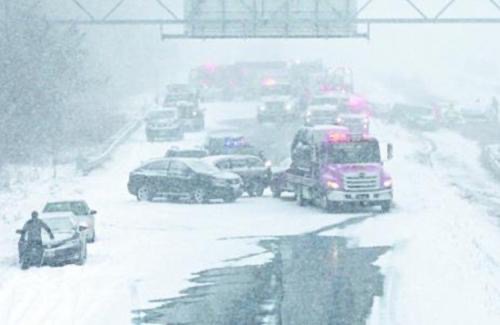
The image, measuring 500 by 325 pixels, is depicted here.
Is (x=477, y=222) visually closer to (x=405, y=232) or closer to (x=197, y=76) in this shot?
(x=405, y=232)

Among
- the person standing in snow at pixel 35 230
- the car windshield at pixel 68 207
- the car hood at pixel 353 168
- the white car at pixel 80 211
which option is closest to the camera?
the person standing in snow at pixel 35 230

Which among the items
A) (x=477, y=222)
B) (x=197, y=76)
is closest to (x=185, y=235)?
(x=477, y=222)

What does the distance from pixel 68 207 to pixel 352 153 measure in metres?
10.3

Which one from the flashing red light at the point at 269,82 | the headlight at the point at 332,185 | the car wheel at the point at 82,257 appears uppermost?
the flashing red light at the point at 269,82

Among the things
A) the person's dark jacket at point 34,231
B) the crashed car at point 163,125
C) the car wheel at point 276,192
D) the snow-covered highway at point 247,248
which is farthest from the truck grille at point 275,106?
the person's dark jacket at point 34,231

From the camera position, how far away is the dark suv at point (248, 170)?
4388 cm

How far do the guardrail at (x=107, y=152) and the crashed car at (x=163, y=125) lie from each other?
1.31 m

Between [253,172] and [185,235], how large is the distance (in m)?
11.7

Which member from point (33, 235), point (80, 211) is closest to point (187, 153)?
point (80, 211)

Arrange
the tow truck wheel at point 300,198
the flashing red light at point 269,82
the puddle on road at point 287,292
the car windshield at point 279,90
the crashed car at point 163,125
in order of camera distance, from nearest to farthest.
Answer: the puddle on road at point 287,292
the tow truck wheel at point 300,198
the crashed car at point 163,125
the car windshield at point 279,90
the flashing red light at point 269,82

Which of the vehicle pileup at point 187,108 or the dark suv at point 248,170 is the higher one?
the vehicle pileup at point 187,108

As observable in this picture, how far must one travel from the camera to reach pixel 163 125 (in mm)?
63812

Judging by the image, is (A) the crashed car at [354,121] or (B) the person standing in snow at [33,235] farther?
(A) the crashed car at [354,121]

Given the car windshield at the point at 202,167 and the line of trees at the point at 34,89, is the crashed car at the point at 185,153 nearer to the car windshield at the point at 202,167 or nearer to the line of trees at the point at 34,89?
the car windshield at the point at 202,167
